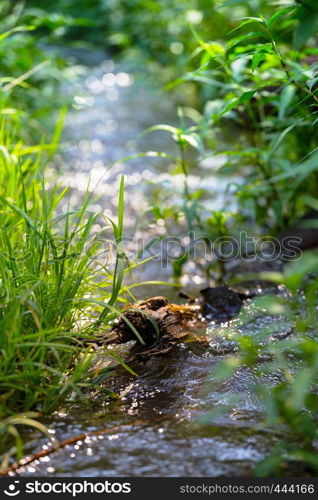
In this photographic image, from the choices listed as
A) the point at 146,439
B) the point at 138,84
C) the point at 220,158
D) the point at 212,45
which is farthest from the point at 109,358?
the point at 138,84

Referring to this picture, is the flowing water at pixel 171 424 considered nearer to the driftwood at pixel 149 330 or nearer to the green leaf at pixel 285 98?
the driftwood at pixel 149 330

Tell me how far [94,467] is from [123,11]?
7322mm

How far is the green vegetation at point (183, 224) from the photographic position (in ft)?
5.28

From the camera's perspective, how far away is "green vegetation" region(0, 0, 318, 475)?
63.3 inches

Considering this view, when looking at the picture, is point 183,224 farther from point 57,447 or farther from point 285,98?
point 57,447

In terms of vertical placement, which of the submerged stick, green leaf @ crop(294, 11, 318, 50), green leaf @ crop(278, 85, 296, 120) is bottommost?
the submerged stick

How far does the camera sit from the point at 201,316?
245 centimetres

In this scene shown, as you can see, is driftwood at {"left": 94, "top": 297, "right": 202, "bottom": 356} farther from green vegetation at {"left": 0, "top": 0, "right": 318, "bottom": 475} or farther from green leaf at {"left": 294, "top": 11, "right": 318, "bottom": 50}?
green leaf at {"left": 294, "top": 11, "right": 318, "bottom": 50}

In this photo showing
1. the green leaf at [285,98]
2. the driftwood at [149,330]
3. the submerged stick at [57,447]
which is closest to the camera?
the submerged stick at [57,447]

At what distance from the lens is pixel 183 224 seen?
3566 mm

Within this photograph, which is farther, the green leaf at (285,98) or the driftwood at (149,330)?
the green leaf at (285,98)

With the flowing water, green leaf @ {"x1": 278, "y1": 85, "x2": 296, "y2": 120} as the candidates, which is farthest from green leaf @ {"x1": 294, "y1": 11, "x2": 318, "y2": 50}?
the flowing water

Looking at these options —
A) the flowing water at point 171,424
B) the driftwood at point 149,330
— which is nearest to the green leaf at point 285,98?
the flowing water at point 171,424

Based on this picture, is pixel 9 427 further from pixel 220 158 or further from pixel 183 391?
pixel 220 158
